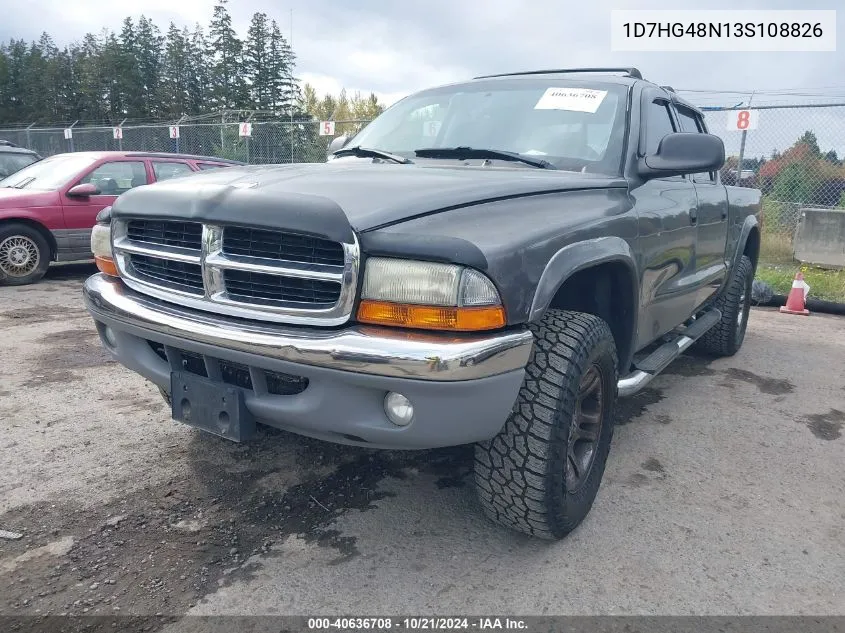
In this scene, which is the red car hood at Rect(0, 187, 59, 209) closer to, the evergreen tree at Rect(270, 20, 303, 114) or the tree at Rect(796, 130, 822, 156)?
the tree at Rect(796, 130, 822, 156)

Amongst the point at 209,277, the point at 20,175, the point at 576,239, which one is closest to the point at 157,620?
the point at 209,277

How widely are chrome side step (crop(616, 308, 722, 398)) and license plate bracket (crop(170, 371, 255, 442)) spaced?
1467mm

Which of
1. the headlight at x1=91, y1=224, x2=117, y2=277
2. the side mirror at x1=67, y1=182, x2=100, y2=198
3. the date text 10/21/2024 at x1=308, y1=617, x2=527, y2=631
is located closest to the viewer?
the date text 10/21/2024 at x1=308, y1=617, x2=527, y2=631

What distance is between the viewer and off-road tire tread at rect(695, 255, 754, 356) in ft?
15.7

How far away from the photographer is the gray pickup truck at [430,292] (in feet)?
6.12

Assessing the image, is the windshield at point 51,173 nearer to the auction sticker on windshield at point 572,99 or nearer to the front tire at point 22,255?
the front tire at point 22,255

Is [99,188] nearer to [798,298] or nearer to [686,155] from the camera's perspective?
[686,155]

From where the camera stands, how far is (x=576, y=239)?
2.25 m

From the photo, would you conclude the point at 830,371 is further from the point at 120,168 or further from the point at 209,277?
the point at 120,168

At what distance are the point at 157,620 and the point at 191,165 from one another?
23.4 feet

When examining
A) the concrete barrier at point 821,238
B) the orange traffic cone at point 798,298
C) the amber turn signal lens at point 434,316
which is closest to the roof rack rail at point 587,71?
the amber turn signal lens at point 434,316

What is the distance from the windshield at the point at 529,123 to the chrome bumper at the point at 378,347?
50.9 inches

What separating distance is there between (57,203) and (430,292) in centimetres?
676

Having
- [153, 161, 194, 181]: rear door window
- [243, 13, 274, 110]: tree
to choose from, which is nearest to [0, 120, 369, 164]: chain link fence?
[153, 161, 194, 181]: rear door window
